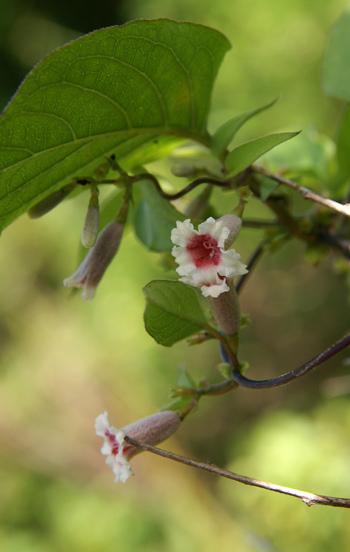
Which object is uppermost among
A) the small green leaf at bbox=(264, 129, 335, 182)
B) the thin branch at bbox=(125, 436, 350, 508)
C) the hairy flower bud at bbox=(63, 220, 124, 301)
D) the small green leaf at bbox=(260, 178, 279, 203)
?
the small green leaf at bbox=(260, 178, 279, 203)

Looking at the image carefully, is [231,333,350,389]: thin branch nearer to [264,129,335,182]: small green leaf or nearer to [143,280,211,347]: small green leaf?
[143,280,211,347]: small green leaf

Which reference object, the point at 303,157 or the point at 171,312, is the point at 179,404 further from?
the point at 303,157

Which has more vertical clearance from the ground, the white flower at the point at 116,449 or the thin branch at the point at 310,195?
the thin branch at the point at 310,195

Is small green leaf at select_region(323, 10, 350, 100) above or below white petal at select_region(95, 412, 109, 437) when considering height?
above

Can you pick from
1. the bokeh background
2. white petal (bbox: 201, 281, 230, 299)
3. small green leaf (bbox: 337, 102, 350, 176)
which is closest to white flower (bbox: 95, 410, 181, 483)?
white petal (bbox: 201, 281, 230, 299)

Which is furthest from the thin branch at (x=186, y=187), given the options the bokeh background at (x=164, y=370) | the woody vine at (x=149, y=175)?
the bokeh background at (x=164, y=370)

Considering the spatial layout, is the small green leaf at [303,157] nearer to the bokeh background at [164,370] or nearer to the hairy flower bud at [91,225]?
the hairy flower bud at [91,225]

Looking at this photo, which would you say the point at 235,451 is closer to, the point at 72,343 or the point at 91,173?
the point at 72,343
